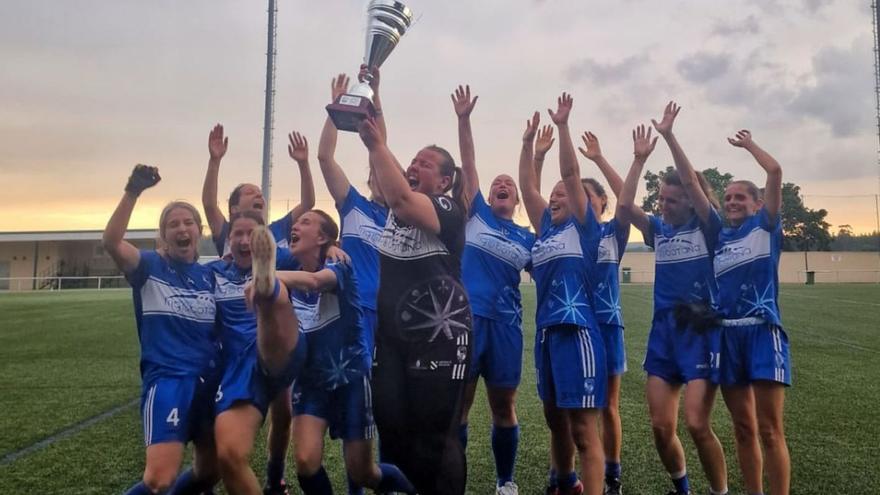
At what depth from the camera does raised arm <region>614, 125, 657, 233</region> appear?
4.14m

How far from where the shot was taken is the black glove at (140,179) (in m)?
3.33

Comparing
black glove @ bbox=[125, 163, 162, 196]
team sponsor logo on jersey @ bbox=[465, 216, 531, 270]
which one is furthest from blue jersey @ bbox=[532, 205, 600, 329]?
black glove @ bbox=[125, 163, 162, 196]

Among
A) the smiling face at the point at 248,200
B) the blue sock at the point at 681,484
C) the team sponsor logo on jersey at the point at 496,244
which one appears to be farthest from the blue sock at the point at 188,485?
the blue sock at the point at 681,484

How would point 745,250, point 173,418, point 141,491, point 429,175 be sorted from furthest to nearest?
point 745,250
point 173,418
point 141,491
point 429,175

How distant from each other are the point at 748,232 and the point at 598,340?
3.57 ft

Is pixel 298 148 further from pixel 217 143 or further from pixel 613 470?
pixel 613 470

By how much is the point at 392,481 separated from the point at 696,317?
1993 mm

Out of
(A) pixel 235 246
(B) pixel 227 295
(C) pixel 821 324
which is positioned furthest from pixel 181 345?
(C) pixel 821 324

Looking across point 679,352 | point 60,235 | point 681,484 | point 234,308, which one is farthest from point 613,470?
point 60,235

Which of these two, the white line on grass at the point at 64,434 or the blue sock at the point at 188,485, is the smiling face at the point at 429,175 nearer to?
the blue sock at the point at 188,485

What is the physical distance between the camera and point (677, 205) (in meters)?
4.20

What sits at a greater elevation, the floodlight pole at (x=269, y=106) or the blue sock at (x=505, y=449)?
the floodlight pole at (x=269, y=106)

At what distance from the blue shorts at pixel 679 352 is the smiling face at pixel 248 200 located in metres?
2.59

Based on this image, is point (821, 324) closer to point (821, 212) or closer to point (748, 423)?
point (748, 423)
